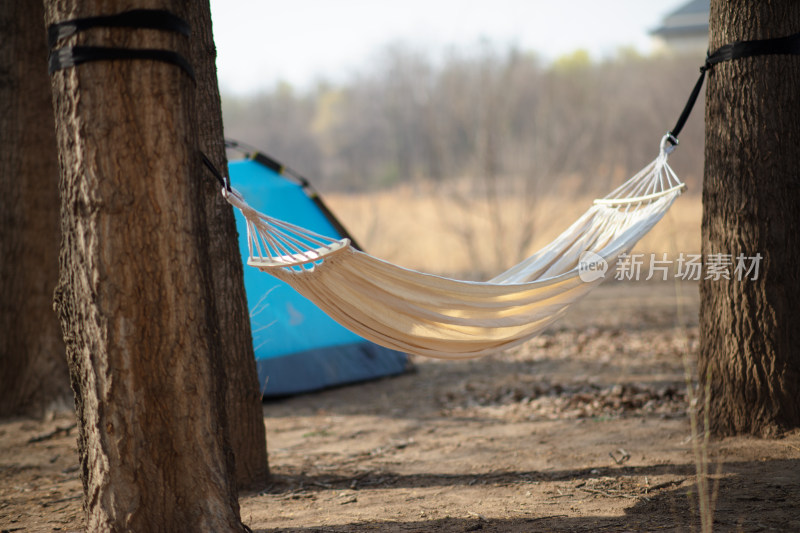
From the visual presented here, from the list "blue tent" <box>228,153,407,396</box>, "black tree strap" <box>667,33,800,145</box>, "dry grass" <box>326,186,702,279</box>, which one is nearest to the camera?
"black tree strap" <box>667,33,800,145</box>

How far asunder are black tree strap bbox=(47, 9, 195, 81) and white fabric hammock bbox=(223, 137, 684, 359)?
498 mm

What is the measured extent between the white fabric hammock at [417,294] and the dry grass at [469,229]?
17.2ft

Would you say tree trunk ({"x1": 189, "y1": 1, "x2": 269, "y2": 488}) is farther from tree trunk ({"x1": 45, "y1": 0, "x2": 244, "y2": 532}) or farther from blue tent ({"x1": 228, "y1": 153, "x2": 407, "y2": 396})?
blue tent ({"x1": 228, "y1": 153, "x2": 407, "y2": 396})

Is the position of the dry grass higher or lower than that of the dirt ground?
higher

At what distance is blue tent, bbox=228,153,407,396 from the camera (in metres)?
3.66

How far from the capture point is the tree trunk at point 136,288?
1.50 metres

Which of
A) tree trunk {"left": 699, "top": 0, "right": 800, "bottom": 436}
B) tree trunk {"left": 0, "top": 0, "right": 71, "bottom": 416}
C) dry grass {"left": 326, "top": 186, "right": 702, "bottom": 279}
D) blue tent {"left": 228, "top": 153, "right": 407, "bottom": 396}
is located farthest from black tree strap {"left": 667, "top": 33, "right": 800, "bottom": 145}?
dry grass {"left": 326, "top": 186, "right": 702, "bottom": 279}

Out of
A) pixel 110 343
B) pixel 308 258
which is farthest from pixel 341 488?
pixel 110 343

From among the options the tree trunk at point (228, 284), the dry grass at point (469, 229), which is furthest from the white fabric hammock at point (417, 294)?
the dry grass at point (469, 229)

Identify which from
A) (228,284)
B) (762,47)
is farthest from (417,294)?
(762,47)

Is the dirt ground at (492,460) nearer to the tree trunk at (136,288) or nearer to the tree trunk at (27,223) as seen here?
the tree trunk at (27,223)

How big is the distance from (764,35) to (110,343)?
2.30 m

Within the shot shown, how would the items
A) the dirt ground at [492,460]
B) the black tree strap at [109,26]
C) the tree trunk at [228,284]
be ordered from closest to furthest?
the black tree strap at [109,26]
the dirt ground at [492,460]
the tree trunk at [228,284]

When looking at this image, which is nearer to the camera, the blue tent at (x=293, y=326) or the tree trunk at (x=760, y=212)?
the tree trunk at (x=760, y=212)
